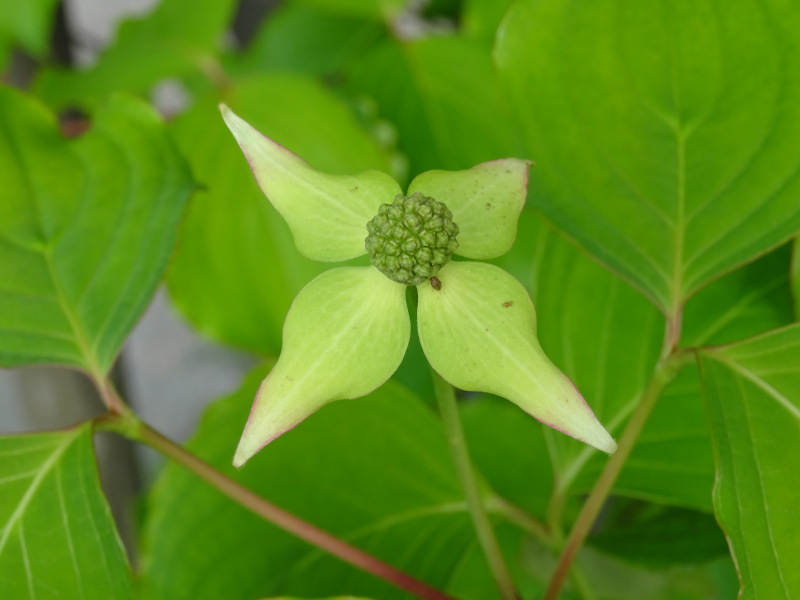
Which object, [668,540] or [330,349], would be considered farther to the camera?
[668,540]

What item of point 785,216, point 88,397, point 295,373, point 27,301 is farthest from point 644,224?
point 88,397

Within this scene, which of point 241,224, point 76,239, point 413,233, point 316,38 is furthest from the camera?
point 316,38

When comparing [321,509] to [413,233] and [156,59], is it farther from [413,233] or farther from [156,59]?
[156,59]

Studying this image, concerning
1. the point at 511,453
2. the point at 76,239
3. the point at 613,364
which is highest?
the point at 76,239

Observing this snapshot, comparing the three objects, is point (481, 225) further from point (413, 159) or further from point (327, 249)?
point (413, 159)

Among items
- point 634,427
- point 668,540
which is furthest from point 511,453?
point 634,427

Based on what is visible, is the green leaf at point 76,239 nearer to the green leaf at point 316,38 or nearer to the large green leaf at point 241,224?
the large green leaf at point 241,224
